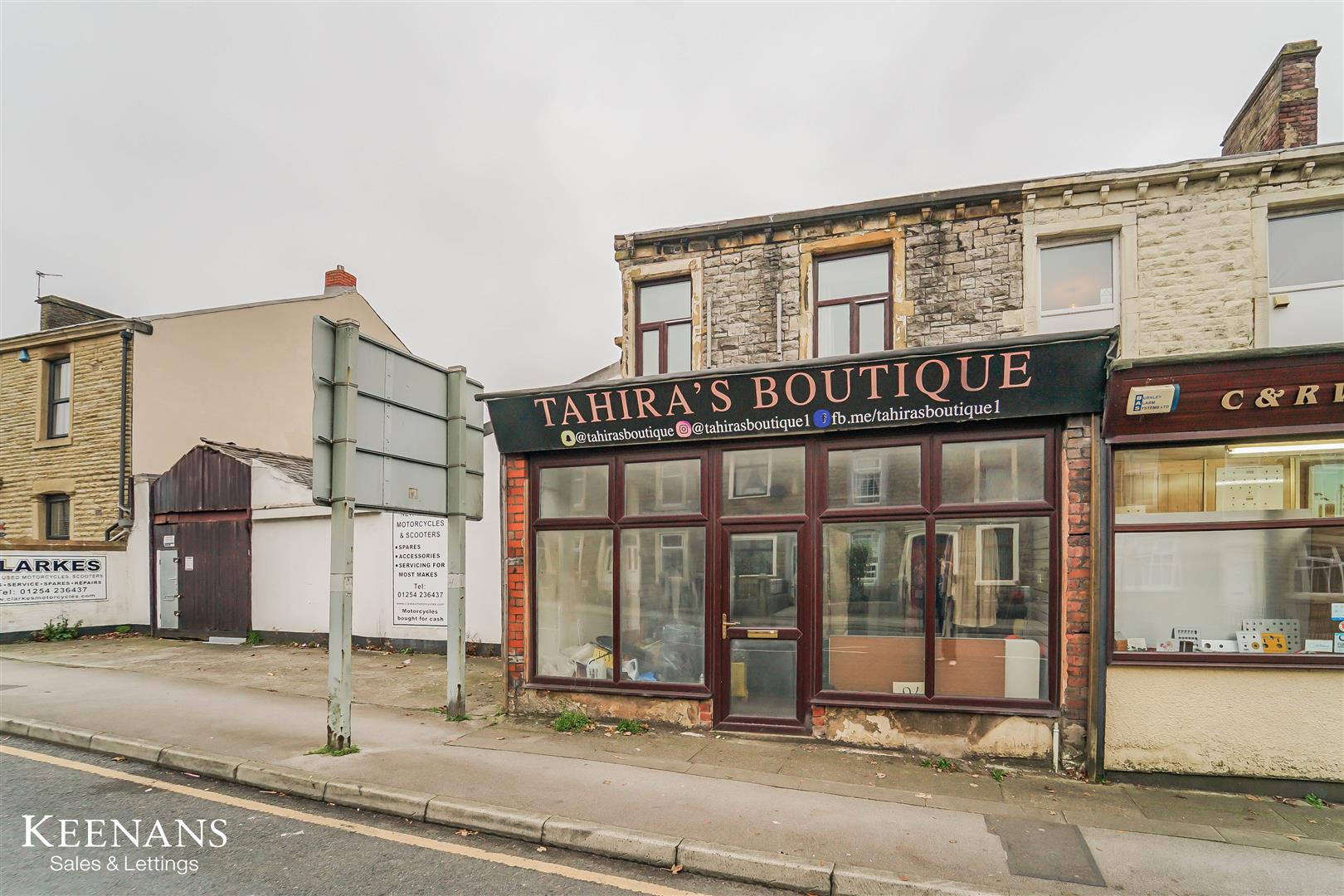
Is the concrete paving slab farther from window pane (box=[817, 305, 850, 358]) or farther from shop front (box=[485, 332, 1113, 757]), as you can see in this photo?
window pane (box=[817, 305, 850, 358])

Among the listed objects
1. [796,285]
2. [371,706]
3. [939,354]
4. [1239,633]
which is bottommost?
[371,706]

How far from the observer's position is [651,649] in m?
7.73

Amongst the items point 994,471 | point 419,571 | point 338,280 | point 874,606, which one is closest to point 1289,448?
point 994,471

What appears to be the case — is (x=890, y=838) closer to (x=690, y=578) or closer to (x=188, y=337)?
(x=690, y=578)

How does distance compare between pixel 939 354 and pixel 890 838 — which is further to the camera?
pixel 939 354

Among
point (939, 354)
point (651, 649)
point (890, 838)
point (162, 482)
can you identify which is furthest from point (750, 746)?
point (162, 482)

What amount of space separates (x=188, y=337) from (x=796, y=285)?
1565cm

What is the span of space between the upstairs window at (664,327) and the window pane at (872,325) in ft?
8.32

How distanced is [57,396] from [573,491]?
1744 centimetres

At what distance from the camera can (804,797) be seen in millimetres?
5453

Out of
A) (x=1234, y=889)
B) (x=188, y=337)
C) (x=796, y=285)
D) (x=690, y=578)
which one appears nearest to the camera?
(x=1234, y=889)

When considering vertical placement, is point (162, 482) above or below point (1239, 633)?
above

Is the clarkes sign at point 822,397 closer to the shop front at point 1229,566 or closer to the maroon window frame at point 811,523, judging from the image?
the maroon window frame at point 811,523

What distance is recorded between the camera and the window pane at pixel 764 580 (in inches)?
284
